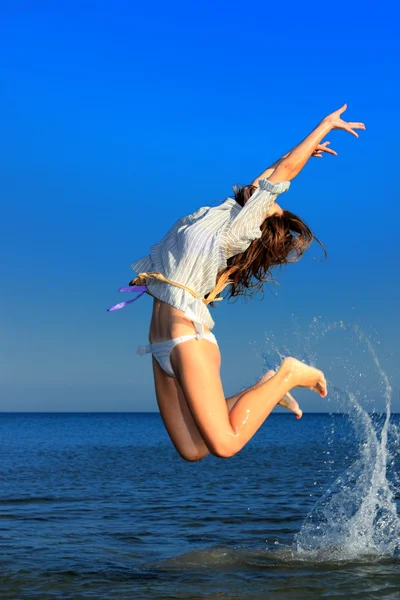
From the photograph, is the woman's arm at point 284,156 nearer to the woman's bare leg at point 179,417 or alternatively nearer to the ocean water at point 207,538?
the woman's bare leg at point 179,417

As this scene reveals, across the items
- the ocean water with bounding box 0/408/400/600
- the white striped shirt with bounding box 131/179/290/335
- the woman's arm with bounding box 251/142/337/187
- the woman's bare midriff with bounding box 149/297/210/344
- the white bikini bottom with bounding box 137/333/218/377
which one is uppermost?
the woman's arm with bounding box 251/142/337/187

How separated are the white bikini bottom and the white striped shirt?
7cm

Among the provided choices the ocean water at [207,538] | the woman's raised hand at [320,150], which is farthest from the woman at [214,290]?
the ocean water at [207,538]

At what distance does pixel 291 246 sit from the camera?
5707mm

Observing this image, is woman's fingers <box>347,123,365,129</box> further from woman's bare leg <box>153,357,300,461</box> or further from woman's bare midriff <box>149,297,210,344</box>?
woman's bare leg <box>153,357,300,461</box>

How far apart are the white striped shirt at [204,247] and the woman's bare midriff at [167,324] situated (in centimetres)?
4

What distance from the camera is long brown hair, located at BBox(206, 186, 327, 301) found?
18.3ft

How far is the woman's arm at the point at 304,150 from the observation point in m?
5.37

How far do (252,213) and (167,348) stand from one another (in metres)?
1.14

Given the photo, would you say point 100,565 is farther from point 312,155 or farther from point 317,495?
point 317,495

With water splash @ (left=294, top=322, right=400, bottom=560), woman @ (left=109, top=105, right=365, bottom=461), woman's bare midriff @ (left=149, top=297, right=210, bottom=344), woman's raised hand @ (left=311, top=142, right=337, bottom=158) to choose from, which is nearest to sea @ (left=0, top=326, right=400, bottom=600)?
water splash @ (left=294, top=322, right=400, bottom=560)

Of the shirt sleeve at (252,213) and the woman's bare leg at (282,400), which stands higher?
the shirt sleeve at (252,213)

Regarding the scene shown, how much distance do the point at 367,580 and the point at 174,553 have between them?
2.19 m

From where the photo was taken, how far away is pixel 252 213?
5273mm
